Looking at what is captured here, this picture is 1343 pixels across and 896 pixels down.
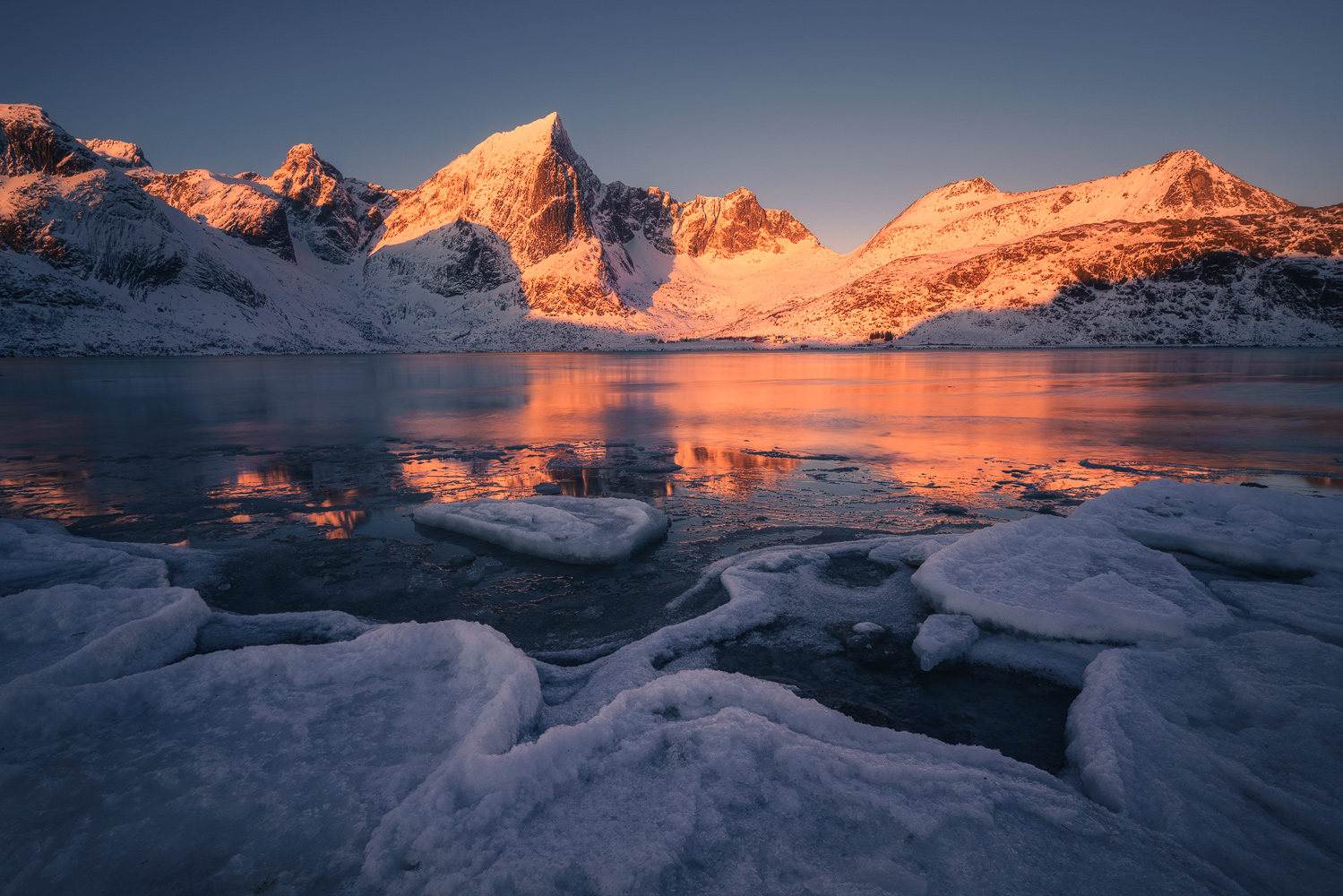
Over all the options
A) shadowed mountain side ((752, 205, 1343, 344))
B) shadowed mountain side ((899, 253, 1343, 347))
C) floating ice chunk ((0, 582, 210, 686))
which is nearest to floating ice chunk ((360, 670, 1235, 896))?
floating ice chunk ((0, 582, 210, 686))

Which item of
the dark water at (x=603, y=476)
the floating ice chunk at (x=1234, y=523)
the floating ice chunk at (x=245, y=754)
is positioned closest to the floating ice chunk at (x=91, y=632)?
the floating ice chunk at (x=245, y=754)

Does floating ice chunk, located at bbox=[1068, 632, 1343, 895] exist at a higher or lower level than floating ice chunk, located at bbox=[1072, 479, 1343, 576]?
lower

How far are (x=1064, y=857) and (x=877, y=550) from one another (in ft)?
12.1

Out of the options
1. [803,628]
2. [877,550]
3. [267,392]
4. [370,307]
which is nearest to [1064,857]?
[803,628]

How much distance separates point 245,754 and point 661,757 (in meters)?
1.97

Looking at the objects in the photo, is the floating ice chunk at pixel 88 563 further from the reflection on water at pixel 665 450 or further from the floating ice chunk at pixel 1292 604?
the floating ice chunk at pixel 1292 604

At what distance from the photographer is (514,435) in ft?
46.1

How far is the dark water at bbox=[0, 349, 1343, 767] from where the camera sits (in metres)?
4.93

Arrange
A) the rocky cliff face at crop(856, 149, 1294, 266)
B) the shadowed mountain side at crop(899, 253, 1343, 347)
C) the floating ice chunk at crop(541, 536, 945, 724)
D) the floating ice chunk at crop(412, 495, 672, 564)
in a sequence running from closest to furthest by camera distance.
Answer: the floating ice chunk at crop(541, 536, 945, 724) < the floating ice chunk at crop(412, 495, 672, 564) < the shadowed mountain side at crop(899, 253, 1343, 347) < the rocky cliff face at crop(856, 149, 1294, 266)

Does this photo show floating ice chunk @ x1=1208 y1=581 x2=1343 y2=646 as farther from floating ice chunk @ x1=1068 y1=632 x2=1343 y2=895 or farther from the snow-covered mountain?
the snow-covered mountain

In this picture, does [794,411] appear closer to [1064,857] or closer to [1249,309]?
[1064,857]

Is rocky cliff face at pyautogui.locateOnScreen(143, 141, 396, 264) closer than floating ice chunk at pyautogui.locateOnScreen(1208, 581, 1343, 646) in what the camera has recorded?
No

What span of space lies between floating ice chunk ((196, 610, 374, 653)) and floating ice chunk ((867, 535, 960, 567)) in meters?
4.51

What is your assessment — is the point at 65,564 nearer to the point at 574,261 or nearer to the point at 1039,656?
the point at 1039,656
